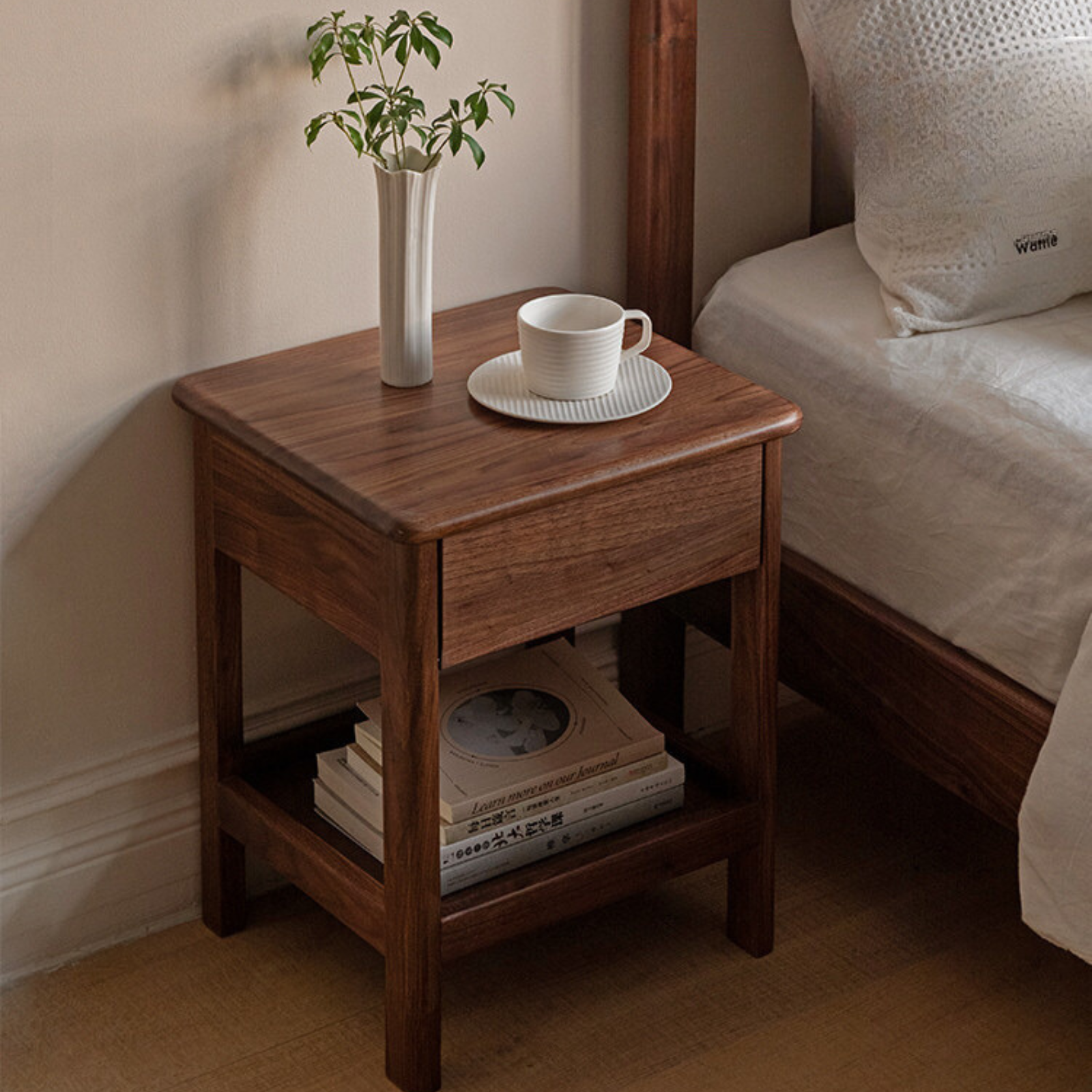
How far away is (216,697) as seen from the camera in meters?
1.56

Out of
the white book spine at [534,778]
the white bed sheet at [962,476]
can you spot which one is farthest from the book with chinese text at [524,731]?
the white bed sheet at [962,476]

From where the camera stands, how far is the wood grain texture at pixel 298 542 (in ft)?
4.29

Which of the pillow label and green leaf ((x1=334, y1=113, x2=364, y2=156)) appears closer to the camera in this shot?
green leaf ((x1=334, y1=113, x2=364, y2=156))

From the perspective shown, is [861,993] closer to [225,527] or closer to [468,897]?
[468,897]

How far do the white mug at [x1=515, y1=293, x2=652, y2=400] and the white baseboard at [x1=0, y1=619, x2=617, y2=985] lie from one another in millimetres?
484

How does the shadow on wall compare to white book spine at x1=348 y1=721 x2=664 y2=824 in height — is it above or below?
above

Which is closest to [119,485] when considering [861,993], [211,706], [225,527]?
[225,527]

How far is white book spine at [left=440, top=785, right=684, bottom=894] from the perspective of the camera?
144 centimetres

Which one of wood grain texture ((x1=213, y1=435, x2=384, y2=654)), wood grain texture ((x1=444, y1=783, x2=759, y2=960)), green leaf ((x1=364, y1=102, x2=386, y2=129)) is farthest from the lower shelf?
green leaf ((x1=364, y1=102, x2=386, y2=129))

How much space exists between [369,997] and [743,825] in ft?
1.28

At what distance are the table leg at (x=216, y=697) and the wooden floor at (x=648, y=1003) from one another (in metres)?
0.05

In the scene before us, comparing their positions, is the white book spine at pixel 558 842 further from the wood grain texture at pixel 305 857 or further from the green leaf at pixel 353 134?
the green leaf at pixel 353 134

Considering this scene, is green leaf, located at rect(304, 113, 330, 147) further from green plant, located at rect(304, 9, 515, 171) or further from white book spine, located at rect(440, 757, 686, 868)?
white book spine, located at rect(440, 757, 686, 868)

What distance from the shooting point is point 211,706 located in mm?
1567
